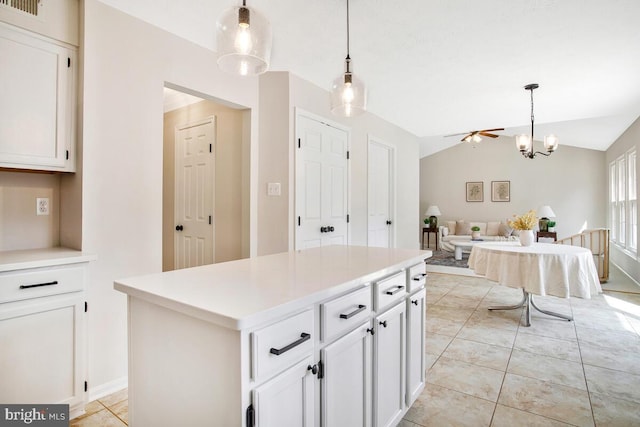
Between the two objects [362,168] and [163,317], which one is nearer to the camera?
[163,317]

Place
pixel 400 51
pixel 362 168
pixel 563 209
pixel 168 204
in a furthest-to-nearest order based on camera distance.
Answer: pixel 563 209 < pixel 362 168 < pixel 168 204 < pixel 400 51

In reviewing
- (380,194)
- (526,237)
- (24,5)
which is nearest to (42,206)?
(24,5)

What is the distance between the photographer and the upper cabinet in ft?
5.97

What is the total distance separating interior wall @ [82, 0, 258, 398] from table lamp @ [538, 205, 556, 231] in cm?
809

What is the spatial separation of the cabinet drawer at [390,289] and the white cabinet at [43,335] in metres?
1.61

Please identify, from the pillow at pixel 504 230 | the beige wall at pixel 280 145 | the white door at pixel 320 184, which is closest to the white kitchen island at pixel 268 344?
the beige wall at pixel 280 145

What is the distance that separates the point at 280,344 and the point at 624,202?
23.9 ft

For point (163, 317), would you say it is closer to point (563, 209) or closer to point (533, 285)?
point (533, 285)

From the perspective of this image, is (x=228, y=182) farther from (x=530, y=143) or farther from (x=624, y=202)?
(x=624, y=202)

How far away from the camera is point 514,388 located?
2186 mm

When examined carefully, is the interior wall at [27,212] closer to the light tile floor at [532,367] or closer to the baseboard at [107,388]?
the baseboard at [107,388]

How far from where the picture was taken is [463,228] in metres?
8.73

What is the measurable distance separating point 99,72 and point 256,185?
4.84ft

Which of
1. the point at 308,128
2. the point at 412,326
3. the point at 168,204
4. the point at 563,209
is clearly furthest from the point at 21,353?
the point at 563,209
